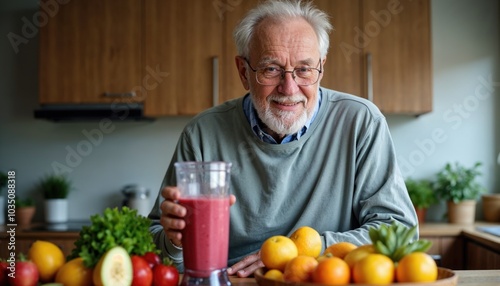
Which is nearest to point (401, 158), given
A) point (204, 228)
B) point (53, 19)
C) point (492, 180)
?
point (492, 180)

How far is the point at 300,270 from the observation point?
96 cm

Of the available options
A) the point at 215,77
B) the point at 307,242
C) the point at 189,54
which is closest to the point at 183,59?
the point at 189,54

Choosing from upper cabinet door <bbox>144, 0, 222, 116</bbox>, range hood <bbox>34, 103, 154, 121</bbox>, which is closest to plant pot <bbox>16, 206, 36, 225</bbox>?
range hood <bbox>34, 103, 154, 121</bbox>

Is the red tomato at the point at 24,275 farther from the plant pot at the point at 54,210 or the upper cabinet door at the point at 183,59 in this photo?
the plant pot at the point at 54,210

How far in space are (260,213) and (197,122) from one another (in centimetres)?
42

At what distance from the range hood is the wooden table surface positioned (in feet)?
7.95

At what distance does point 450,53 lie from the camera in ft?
12.4

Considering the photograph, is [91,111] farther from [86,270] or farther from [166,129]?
[86,270]

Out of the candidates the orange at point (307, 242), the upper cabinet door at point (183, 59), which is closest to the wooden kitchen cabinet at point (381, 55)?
the upper cabinet door at point (183, 59)

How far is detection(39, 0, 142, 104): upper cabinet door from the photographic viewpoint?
3535mm

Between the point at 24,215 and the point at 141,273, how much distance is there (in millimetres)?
2993

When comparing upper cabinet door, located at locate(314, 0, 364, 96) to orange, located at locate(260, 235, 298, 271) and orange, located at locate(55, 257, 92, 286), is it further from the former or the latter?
orange, located at locate(55, 257, 92, 286)

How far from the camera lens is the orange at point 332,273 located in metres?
0.90

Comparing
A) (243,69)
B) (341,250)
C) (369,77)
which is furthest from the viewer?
(369,77)
